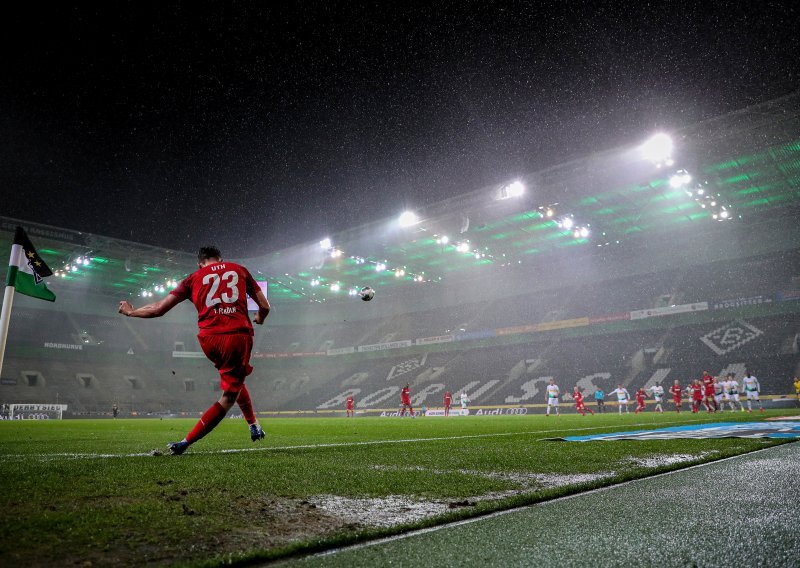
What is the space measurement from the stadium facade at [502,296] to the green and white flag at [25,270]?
20.8 m

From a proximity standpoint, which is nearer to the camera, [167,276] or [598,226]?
[598,226]

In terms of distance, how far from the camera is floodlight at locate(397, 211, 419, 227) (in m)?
28.2

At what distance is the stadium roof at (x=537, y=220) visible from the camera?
858 inches

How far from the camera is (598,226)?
31.6 metres

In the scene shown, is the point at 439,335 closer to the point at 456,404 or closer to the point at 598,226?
the point at 456,404

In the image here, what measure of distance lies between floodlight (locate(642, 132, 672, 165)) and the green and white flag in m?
20.8

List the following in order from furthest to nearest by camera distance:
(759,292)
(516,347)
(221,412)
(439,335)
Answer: (439,335), (516,347), (759,292), (221,412)

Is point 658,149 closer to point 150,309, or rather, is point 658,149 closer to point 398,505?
point 150,309

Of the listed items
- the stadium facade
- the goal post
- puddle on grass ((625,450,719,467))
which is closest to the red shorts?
puddle on grass ((625,450,719,467))

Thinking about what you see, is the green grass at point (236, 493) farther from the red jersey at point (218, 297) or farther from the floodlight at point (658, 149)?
the floodlight at point (658, 149)

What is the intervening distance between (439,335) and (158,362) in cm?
2435

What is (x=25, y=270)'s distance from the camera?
5.79m

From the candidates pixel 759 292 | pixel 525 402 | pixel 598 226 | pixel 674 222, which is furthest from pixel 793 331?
pixel 525 402

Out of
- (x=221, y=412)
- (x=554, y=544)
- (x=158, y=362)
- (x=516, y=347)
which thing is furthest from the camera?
(x=158, y=362)
